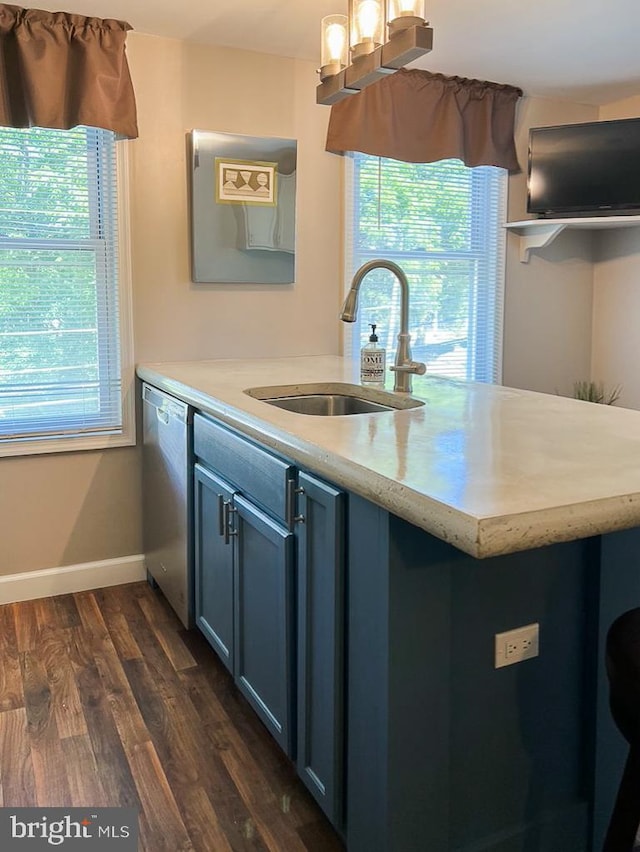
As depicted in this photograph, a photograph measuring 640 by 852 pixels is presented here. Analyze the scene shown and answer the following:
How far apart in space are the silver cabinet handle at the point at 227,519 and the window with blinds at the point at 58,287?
3.85 feet

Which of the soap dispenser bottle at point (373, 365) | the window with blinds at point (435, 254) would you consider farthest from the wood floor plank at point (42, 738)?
the window with blinds at point (435, 254)

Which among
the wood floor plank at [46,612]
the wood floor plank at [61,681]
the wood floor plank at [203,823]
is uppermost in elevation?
the wood floor plank at [46,612]

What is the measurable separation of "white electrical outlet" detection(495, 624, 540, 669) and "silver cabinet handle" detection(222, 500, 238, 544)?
2.70 ft

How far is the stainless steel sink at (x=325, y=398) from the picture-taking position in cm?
232

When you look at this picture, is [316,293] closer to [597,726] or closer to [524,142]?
[524,142]

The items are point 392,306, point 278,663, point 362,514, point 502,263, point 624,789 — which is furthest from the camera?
point 502,263

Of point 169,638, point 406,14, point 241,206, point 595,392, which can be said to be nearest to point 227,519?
point 169,638

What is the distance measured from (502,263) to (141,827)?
3.06m

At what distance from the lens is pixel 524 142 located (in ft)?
12.3

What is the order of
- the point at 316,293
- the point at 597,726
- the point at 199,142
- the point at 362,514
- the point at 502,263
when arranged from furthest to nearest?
the point at 502,263
the point at 316,293
the point at 199,142
the point at 597,726
the point at 362,514

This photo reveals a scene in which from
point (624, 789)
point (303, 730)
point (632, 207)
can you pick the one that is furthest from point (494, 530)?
point (632, 207)

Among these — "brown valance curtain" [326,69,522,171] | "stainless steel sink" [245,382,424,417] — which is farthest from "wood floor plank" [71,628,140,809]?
"brown valance curtain" [326,69,522,171]

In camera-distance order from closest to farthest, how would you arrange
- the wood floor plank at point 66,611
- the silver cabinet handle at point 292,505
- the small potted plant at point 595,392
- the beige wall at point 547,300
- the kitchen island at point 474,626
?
the kitchen island at point 474,626, the silver cabinet handle at point 292,505, the wood floor plank at point 66,611, the beige wall at point 547,300, the small potted plant at point 595,392

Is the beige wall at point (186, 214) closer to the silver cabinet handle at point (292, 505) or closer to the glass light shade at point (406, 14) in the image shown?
the glass light shade at point (406, 14)
